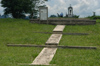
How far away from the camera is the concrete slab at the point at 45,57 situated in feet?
29.8

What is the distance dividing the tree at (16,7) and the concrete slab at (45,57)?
16137 mm

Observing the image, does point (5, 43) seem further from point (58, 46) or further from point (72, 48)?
point (72, 48)

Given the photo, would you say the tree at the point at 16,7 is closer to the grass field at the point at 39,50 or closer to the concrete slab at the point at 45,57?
the grass field at the point at 39,50

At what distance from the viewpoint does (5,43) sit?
527 inches

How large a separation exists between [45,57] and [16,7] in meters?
17.4

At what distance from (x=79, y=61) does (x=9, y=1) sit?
19708 millimetres

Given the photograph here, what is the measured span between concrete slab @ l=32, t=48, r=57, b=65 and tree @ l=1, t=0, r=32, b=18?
16.1 meters

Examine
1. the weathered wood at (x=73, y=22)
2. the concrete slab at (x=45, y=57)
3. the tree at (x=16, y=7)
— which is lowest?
the concrete slab at (x=45, y=57)

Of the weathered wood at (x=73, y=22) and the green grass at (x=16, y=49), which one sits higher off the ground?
the weathered wood at (x=73, y=22)

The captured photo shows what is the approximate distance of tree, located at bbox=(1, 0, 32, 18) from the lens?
26797mm

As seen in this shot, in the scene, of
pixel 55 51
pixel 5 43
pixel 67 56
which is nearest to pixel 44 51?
pixel 55 51

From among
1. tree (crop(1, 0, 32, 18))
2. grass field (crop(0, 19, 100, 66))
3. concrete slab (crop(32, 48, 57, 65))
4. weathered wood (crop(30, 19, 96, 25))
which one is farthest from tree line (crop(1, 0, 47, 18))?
concrete slab (crop(32, 48, 57, 65))

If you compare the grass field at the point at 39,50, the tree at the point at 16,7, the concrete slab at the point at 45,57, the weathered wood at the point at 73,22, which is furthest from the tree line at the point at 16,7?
the concrete slab at the point at 45,57

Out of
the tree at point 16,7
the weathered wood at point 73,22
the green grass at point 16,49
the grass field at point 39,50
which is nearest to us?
the grass field at point 39,50
